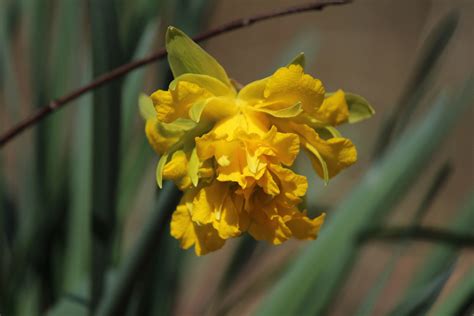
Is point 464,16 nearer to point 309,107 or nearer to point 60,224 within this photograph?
point 60,224

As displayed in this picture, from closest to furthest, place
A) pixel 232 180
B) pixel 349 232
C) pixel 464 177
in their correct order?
pixel 232 180
pixel 349 232
pixel 464 177

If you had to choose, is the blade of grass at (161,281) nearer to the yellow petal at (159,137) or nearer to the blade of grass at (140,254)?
the blade of grass at (140,254)

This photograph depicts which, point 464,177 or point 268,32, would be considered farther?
point 268,32

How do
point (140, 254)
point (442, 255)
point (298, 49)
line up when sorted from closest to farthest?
point (140, 254)
point (442, 255)
point (298, 49)

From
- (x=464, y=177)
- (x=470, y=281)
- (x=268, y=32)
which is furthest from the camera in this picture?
(x=268, y=32)

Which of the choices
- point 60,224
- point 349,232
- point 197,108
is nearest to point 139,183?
point 60,224

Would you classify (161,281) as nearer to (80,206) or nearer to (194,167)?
(80,206)

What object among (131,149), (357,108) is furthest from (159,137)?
(131,149)
